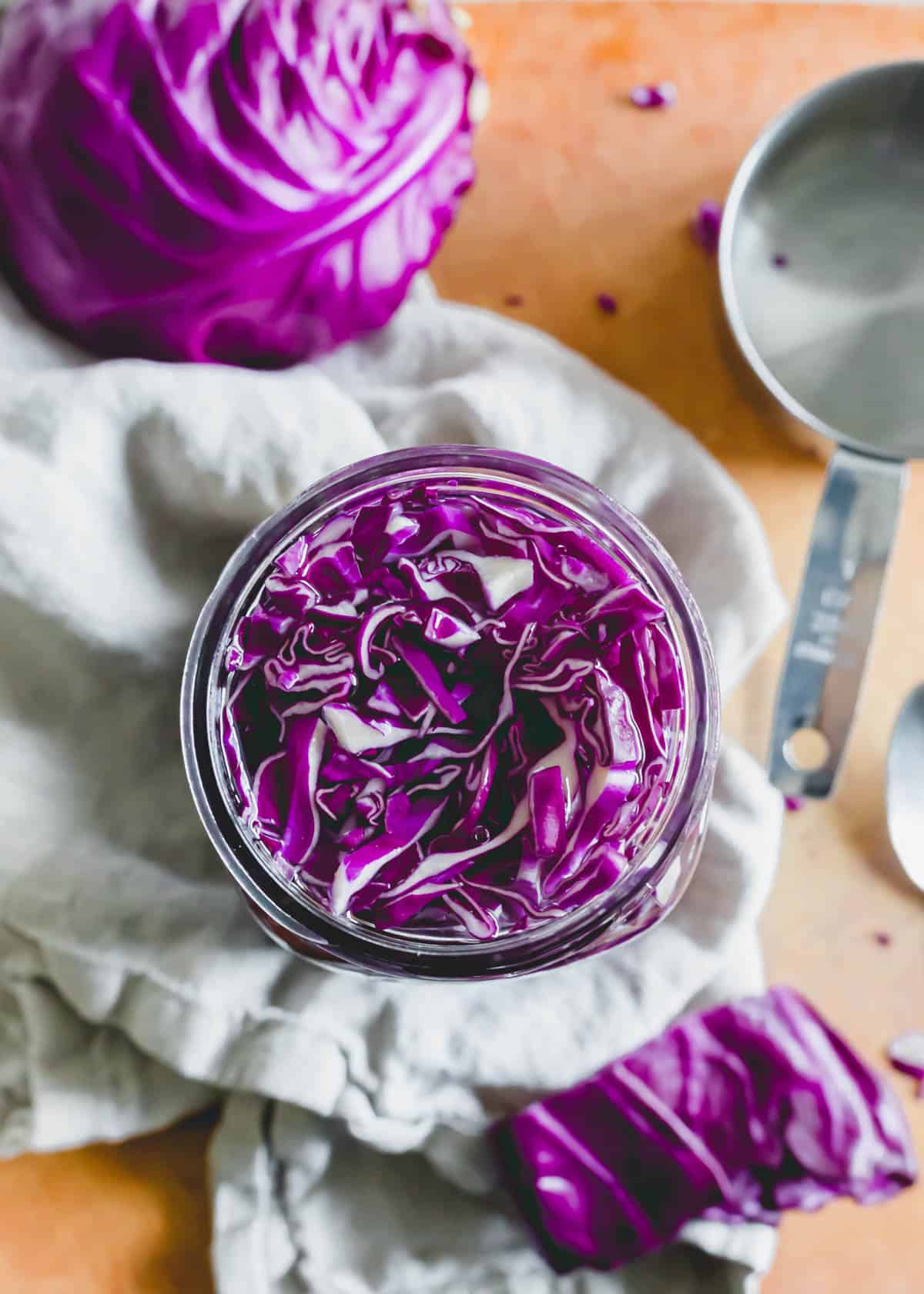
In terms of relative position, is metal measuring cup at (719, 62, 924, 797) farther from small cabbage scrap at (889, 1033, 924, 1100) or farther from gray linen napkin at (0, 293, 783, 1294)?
small cabbage scrap at (889, 1033, 924, 1100)

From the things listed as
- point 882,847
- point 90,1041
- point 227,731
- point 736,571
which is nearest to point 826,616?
point 736,571

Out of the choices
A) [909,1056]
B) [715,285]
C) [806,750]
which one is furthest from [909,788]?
[715,285]

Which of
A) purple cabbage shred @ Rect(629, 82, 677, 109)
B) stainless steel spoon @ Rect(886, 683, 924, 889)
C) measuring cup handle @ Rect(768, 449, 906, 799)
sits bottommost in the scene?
stainless steel spoon @ Rect(886, 683, 924, 889)

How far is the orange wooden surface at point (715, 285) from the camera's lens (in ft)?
3.35

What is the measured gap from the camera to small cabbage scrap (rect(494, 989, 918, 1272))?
2.98ft

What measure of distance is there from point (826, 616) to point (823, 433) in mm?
141

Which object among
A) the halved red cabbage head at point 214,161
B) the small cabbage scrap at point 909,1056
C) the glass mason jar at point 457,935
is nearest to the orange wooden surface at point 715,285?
the small cabbage scrap at point 909,1056

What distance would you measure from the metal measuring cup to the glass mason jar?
11.1 inches

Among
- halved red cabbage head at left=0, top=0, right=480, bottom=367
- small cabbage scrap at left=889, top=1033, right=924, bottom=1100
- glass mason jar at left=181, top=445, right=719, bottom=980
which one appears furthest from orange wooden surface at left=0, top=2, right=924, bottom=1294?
glass mason jar at left=181, top=445, right=719, bottom=980

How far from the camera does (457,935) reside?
688mm

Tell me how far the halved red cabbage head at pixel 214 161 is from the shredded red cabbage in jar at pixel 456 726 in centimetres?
28

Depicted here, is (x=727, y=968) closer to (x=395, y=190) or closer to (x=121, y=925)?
(x=121, y=925)

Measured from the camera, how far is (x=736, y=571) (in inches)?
36.8

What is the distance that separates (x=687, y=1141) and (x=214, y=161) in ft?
2.50
